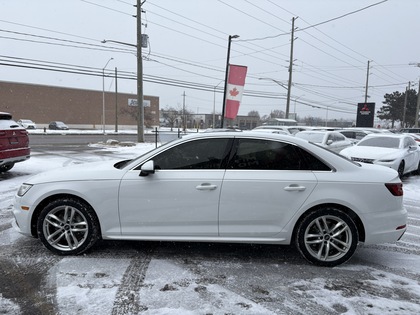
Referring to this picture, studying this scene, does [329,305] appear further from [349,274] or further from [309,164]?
[309,164]

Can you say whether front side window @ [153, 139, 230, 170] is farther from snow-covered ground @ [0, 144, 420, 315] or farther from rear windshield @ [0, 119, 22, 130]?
rear windshield @ [0, 119, 22, 130]

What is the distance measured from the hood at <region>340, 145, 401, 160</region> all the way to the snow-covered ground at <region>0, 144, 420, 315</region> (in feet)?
18.4

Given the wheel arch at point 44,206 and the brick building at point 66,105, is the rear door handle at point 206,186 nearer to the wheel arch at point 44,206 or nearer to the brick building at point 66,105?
the wheel arch at point 44,206

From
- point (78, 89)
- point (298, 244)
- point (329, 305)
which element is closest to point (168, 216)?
point (298, 244)

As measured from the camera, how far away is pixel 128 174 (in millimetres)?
3928

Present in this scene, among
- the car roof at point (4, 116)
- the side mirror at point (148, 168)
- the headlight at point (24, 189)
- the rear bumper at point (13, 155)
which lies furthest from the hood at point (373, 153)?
the car roof at point (4, 116)

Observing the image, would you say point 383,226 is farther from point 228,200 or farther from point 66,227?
point 66,227

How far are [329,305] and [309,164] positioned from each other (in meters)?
1.52

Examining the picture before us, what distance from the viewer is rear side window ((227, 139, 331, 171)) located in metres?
3.90

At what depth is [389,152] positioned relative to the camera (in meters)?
9.97

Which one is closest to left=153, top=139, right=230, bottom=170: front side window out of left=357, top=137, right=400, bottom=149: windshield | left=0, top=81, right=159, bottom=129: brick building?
left=357, top=137, right=400, bottom=149: windshield

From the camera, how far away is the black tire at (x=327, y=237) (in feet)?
12.4

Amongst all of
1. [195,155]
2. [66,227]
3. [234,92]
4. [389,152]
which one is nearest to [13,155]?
[66,227]

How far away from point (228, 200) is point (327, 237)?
Answer: 120 cm
